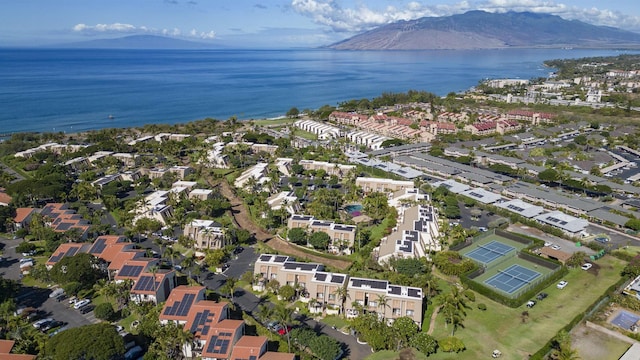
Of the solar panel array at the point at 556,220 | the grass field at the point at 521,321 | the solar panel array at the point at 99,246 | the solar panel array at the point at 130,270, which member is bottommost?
the grass field at the point at 521,321

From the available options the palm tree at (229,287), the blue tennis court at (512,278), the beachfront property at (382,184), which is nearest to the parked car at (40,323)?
the palm tree at (229,287)

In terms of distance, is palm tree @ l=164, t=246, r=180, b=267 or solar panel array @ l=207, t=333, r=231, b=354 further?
palm tree @ l=164, t=246, r=180, b=267

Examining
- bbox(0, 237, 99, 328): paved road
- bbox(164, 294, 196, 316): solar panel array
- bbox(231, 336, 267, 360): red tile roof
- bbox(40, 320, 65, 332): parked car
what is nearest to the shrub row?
bbox(231, 336, 267, 360): red tile roof

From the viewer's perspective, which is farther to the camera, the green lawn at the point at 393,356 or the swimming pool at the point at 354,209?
the swimming pool at the point at 354,209

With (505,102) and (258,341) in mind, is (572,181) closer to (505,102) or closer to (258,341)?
(258,341)

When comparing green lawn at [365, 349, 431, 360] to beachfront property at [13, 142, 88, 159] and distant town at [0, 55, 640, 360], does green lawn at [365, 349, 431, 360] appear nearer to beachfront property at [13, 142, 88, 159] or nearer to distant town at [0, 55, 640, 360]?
distant town at [0, 55, 640, 360]

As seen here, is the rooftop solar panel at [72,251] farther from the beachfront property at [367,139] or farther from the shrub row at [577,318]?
the beachfront property at [367,139]
